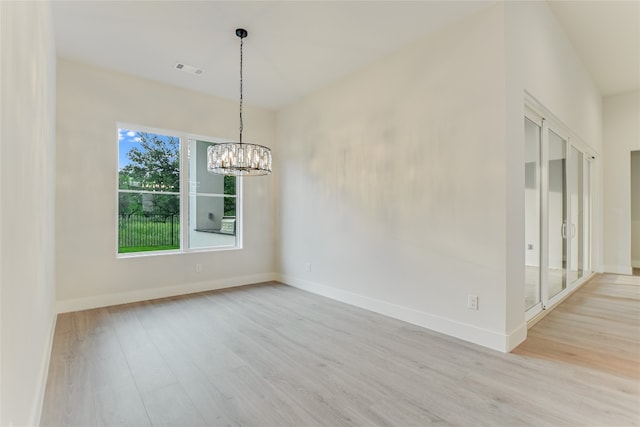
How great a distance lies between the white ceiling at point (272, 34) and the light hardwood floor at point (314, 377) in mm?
3078

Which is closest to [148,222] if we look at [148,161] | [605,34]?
[148,161]

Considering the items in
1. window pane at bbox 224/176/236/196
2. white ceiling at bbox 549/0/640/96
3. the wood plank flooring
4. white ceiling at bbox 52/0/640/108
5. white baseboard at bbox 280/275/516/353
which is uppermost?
white ceiling at bbox 549/0/640/96

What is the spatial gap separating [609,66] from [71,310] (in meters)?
8.42

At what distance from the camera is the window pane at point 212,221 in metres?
4.93

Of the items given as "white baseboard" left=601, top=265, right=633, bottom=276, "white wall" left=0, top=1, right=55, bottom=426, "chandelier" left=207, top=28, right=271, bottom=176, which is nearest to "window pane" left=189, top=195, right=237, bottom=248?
"chandelier" left=207, top=28, right=271, bottom=176

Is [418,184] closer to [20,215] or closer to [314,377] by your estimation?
[314,377]

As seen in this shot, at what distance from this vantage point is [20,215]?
1469 millimetres

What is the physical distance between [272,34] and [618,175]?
22.9ft

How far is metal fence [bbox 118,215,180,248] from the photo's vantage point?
431 cm

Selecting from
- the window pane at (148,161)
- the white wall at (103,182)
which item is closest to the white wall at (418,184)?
the white wall at (103,182)

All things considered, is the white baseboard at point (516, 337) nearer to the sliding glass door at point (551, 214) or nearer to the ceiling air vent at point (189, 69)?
the sliding glass door at point (551, 214)

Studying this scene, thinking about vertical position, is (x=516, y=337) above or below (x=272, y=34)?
below

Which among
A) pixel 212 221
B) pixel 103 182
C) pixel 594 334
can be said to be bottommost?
pixel 594 334

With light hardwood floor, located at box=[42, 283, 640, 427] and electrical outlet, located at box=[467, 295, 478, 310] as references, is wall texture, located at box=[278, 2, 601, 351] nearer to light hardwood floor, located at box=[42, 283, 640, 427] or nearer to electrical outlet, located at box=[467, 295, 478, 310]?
electrical outlet, located at box=[467, 295, 478, 310]
